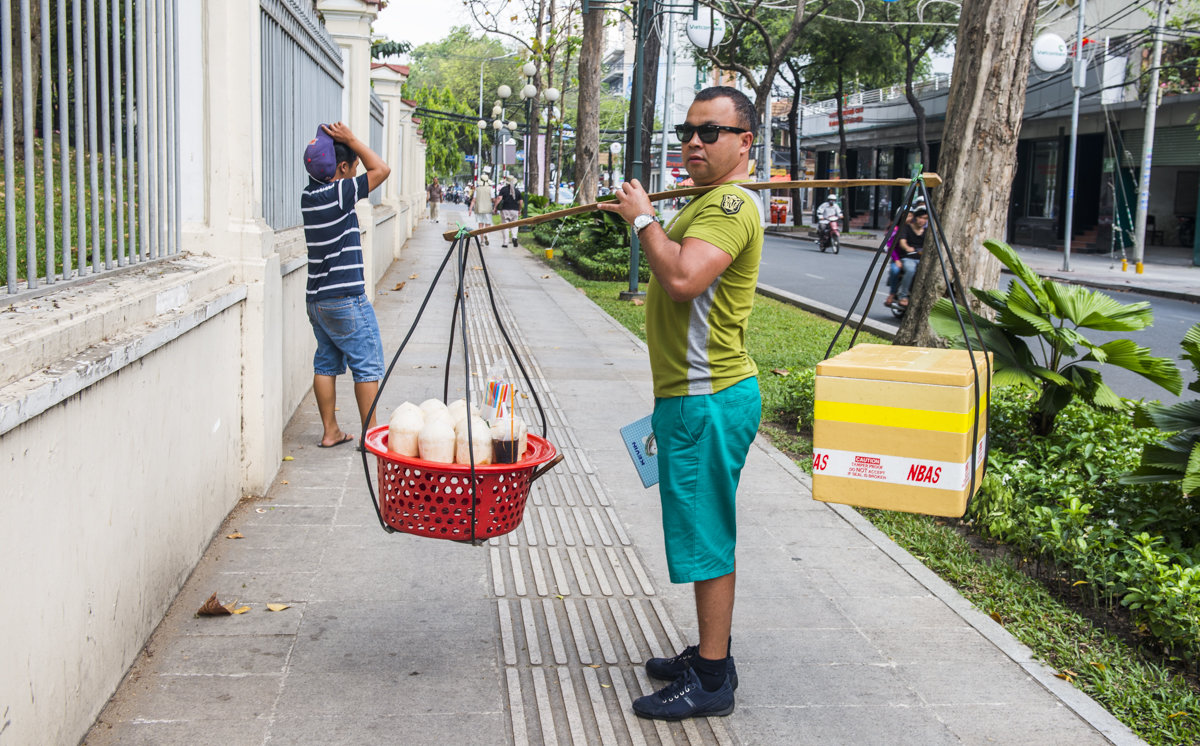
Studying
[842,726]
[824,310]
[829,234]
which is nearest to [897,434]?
[842,726]

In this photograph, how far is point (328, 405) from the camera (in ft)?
21.4

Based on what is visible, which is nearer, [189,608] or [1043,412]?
[189,608]

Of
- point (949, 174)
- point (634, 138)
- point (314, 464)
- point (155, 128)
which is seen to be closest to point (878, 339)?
point (949, 174)

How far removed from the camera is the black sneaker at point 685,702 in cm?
341

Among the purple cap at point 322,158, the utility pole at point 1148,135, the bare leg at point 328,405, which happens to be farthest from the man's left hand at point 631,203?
the utility pole at point 1148,135

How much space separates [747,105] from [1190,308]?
18.1m

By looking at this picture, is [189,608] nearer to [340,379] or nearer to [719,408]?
[719,408]

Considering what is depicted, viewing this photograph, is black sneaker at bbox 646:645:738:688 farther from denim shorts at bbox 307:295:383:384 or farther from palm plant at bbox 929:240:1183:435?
denim shorts at bbox 307:295:383:384

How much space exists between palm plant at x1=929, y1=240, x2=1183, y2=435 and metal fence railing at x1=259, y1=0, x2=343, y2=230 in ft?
13.7

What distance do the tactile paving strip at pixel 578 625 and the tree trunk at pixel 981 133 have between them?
3.41 meters

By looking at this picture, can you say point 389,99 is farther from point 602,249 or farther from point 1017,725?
point 1017,725

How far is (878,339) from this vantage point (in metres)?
12.3

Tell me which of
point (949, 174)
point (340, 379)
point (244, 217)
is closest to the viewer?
point (244, 217)

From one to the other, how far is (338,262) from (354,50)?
666 cm
